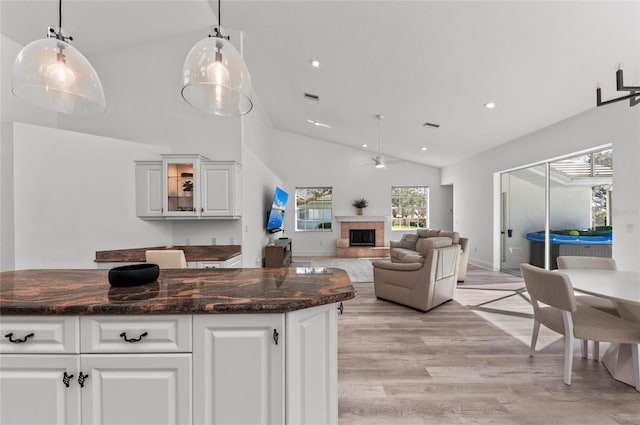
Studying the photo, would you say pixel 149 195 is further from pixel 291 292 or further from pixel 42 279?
pixel 291 292

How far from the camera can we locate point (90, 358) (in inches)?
45.8

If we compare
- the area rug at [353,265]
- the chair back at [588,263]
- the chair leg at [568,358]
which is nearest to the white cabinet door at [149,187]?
the area rug at [353,265]

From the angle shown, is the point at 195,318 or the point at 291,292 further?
the point at 291,292

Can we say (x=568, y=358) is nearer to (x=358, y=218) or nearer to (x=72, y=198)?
(x=72, y=198)

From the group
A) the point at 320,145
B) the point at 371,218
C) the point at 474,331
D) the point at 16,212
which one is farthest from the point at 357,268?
the point at 16,212

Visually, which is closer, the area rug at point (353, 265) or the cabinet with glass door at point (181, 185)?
the cabinet with glass door at point (181, 185)

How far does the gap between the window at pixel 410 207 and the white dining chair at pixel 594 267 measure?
244 inches

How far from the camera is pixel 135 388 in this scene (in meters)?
1.17

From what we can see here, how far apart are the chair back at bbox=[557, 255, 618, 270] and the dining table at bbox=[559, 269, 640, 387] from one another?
0.27 metres

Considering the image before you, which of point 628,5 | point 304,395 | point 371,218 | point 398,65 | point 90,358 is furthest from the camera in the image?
point 371,218

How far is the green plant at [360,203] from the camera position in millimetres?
8688

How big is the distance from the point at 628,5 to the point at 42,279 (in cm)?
477

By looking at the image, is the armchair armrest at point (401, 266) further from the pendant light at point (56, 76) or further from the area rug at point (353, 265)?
the pendant light at point (56, 76)

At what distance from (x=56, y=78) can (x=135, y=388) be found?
166 centimetres
